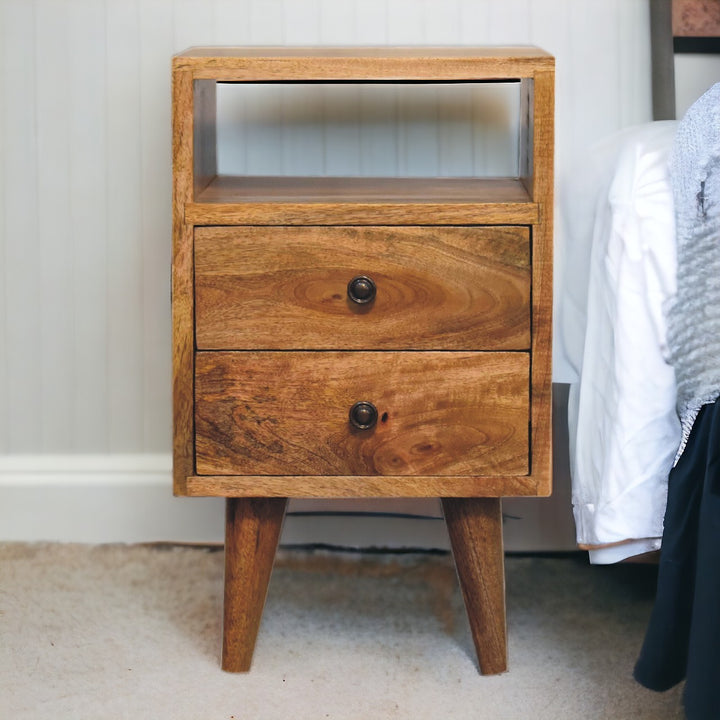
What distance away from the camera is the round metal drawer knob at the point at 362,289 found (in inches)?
36.4

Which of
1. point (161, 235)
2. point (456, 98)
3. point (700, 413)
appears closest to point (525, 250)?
point (700, 413)

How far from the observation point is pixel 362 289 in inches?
36.4

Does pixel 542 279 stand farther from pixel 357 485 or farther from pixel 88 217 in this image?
pixel 88 217

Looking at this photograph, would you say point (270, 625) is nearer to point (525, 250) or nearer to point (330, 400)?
point (330, 400)

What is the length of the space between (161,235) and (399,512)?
557mm

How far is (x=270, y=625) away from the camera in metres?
1.14

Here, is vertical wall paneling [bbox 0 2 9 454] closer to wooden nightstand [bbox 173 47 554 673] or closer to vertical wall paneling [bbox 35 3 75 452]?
vertical wall paneling [bbox 35 3 75 452]

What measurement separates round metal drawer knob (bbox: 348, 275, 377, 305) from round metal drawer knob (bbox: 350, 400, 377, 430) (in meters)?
0.11

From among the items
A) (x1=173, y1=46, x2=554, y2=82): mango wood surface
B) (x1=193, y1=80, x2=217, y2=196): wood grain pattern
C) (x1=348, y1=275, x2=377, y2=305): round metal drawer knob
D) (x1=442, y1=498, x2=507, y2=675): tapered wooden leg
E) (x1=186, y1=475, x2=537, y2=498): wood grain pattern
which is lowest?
(x1=442, y1=498, x2=507, y2=675): tapered wooden leg

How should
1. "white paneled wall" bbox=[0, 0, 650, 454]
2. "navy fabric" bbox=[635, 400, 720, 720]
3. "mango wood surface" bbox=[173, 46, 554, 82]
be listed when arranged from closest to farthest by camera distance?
"navy fabric" bbox=[635, 400, 720, 720] < "mango wood surface" bbox=[173, 46, 554, 82] < "white paneled wall" bbox=[0, 0, 650, 454]

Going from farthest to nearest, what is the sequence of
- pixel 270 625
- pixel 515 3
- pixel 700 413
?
pixel 515 3
pixel 270 625
pixel 700 413

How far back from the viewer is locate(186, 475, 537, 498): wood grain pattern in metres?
0.95

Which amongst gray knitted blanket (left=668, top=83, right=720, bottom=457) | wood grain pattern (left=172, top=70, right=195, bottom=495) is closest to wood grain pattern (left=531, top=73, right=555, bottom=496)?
gray knitted blanket (left=668, top=83, right=720, bottom=457)

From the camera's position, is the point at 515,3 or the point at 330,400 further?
the point at 515,3
